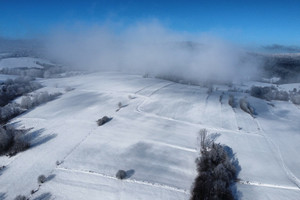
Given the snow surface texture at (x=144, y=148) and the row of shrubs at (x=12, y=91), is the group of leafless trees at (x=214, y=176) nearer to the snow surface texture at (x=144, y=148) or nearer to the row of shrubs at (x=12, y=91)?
the snow surface texture at (x=144, y=148)

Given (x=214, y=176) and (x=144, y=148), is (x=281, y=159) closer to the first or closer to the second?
(x=214, y=176)

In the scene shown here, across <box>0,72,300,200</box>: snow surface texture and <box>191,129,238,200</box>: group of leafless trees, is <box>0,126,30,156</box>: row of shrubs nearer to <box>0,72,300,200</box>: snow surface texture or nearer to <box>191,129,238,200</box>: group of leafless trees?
<box>0,72,300,200</box>: snow surface texture

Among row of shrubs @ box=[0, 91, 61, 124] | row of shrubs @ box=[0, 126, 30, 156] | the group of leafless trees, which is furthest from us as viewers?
row of shrubs @ box=[0, 91, 61, 124]

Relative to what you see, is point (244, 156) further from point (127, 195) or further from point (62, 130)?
point (62, 130)

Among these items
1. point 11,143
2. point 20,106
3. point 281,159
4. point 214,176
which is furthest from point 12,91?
point 281,159

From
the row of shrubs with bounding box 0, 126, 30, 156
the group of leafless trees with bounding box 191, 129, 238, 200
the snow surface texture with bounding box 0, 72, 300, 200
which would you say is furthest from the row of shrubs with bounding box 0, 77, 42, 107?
the group of leafless trees with bounding box 191, 129, 238, 200

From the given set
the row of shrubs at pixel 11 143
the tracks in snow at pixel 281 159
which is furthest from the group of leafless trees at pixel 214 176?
the row of shrubs at pixel 11 143
